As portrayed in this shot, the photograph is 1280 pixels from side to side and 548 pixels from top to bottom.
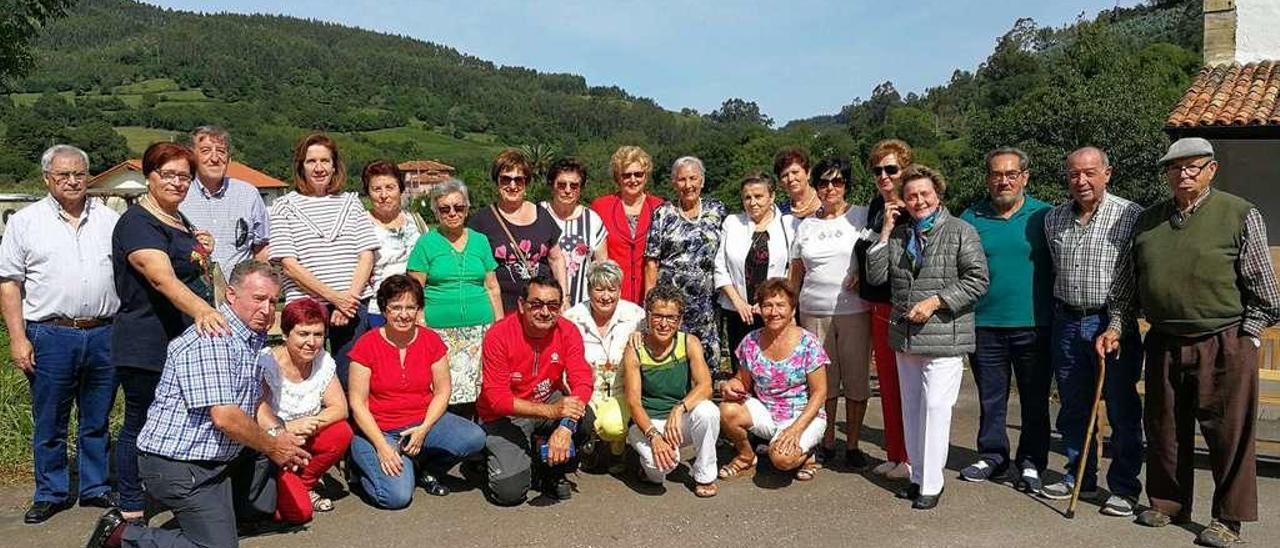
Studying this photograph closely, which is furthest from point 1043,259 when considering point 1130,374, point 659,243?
point 659,243

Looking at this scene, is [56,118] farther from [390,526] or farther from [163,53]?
[390,526]

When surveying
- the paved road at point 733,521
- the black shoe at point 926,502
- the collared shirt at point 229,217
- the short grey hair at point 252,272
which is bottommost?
the paved road at point 733,521

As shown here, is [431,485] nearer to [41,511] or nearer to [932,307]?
[41,511]

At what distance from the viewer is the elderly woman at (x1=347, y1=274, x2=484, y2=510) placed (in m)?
4.87

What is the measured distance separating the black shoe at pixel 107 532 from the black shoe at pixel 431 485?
1.47 meters

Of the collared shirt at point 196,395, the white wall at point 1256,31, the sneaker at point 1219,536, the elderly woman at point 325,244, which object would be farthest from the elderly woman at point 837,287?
the white wall at point 1256,31

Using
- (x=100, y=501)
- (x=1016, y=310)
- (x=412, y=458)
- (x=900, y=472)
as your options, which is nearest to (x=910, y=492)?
(x=900, y=472)

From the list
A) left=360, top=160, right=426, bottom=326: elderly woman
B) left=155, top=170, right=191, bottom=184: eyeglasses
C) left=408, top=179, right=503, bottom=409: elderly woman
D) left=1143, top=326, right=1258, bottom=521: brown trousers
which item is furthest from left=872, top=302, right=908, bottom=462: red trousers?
left=155, top=170, right=191, bottom=184: eyeglasses

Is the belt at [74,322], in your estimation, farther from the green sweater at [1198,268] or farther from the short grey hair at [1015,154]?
the green sweater at [1198,268]

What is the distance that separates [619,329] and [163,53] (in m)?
173

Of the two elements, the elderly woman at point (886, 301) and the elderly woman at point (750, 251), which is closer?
the elderly woman at point (886, 301)

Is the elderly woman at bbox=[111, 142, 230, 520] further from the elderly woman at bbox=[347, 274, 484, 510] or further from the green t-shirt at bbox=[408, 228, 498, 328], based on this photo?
the green t-shirt at bbox=[408, 228, 498, 328]

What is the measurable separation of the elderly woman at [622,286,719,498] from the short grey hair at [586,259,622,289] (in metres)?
0.26

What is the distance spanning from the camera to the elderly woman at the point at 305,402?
4.48 metres
